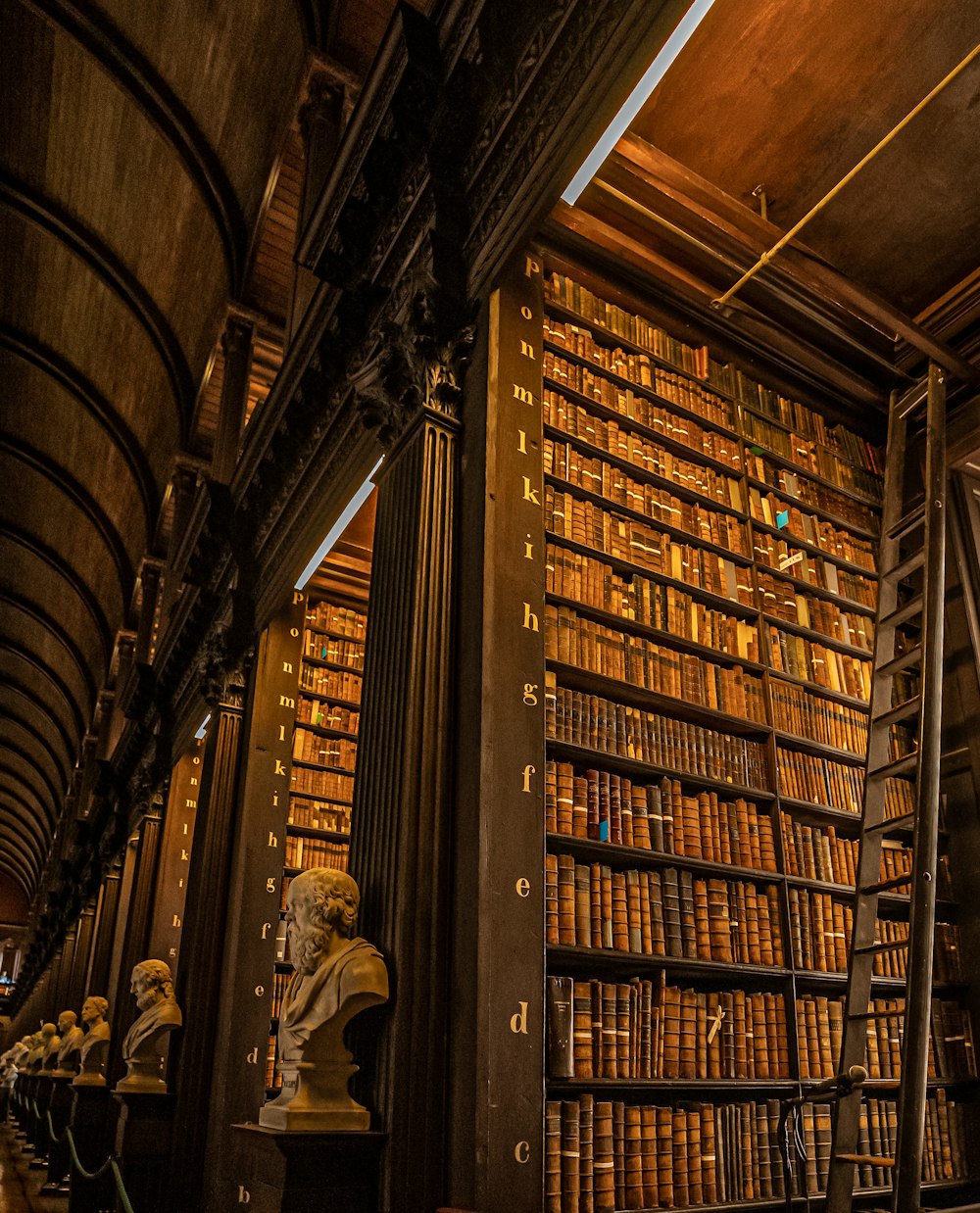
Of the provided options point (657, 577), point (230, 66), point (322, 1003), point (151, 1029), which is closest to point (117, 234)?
point (230, 66)

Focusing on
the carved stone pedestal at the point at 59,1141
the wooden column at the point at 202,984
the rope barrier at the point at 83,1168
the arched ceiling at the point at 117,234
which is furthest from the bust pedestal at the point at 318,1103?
the carved stone pedestal at the point at 59,1141

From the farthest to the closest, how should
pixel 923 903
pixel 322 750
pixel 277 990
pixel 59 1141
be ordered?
pixel 59 1141 < pixel 322 750 < pixel 277 990 < pixel 923 903

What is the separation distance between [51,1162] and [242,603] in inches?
212

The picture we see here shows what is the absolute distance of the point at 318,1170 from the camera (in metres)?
2.34

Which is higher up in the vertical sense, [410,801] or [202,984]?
[410,801]

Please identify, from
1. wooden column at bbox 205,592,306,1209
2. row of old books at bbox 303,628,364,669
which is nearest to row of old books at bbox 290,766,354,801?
wooden column at bbox 205,592,306,1209

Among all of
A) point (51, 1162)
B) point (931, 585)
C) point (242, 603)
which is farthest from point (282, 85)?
point (51, 1162)

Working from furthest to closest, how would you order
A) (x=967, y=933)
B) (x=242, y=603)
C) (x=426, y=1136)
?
(x=242, y=603)
(x=967, y=933)
(x=426, y=1136)

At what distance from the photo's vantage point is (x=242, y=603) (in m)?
5.62

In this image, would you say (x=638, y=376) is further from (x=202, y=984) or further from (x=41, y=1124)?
(x=41, y=1124)

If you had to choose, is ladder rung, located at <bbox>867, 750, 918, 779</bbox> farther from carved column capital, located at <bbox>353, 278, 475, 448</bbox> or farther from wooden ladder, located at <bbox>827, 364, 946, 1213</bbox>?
carved column capital, located at <bbox>353, 278, 475, 448</bbox>

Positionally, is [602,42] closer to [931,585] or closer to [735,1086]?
[931,585]

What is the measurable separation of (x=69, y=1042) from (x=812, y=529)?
23.4ft

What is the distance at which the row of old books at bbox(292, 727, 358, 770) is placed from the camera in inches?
214
